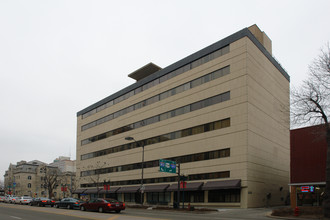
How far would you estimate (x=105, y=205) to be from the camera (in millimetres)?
28281

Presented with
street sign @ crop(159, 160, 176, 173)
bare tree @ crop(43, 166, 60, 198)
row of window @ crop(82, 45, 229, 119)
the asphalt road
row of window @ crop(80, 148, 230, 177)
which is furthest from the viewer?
bare tree @ crop(43, 166, 60, 198)

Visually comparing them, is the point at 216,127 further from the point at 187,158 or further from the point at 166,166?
the point at 166,166

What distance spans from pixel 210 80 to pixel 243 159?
12.5 metres

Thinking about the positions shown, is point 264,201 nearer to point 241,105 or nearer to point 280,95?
point 241,105

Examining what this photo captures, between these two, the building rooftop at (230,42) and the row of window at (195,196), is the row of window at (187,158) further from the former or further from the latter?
the building rooftop at (230,42)

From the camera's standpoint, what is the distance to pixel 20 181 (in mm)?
131875

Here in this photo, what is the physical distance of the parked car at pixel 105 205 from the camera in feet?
91.4

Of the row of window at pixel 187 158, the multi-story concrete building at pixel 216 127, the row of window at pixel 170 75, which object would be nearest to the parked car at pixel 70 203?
the multi-story concrete building at pixel 216 127

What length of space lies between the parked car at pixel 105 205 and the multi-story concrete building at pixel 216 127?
44.3 feet

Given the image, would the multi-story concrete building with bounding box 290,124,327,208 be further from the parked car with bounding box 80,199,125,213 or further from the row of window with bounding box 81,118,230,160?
the parked car with bounding box 80,199,125,213

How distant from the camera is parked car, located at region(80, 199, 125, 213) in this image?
27.9 m

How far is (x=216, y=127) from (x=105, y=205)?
71.0ft

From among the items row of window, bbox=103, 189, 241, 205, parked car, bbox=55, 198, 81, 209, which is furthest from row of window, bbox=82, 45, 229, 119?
parked car, bbox=55, 198, 81, 209

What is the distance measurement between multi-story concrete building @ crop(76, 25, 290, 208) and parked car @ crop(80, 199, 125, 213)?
532 inches
